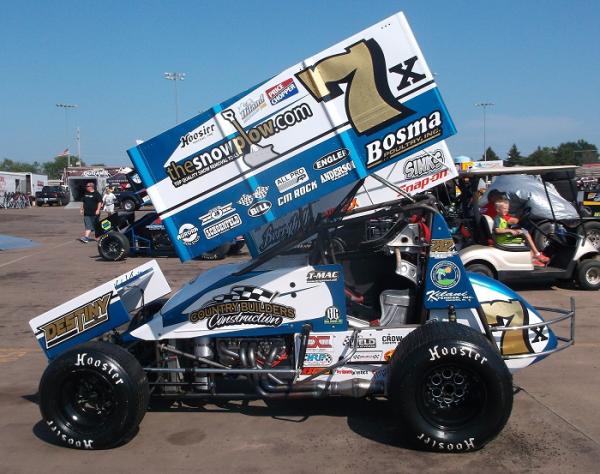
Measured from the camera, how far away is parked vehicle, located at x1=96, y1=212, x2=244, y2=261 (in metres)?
15.4

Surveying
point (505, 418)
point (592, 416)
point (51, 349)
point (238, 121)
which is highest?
point (238, 121)

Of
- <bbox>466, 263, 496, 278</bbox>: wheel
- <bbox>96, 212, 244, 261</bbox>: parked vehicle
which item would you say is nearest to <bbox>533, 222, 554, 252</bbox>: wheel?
<bbox>466, 263, 496, 278</bbox>: wheel

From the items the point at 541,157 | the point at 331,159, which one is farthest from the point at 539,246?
the point at 541,157

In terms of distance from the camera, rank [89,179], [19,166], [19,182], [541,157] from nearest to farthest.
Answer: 1. [89,179]
2. [19,182]
3. [541,157]
4. [19,166]

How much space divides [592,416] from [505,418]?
4.05ft

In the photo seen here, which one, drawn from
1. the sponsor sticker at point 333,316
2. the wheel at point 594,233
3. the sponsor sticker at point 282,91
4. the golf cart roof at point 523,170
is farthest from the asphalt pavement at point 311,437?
the wheel at point 594,233

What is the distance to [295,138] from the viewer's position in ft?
14.2

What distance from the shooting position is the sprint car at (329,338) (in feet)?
14.0

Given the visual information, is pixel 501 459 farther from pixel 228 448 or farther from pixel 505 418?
pixel 228 448

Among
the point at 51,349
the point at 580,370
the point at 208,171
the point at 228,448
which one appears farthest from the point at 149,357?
the point at 580,370

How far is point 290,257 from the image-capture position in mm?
5125

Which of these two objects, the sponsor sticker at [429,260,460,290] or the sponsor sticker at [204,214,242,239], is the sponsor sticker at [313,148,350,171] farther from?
the sponsor sticker at [429,260,460,290]

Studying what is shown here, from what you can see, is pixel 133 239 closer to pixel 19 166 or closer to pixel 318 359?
pixel 318 359

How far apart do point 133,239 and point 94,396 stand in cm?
1186
